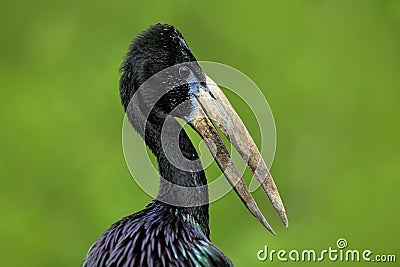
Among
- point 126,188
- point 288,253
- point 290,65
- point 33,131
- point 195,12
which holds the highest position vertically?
point 195,12

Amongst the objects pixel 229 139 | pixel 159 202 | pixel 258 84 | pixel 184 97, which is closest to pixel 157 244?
pixel 159 202

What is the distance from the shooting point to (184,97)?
4.49 meters

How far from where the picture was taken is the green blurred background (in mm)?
7672

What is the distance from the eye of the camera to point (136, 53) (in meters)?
4.45

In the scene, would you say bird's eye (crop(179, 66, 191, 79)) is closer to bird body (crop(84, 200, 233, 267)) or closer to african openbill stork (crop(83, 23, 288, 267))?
african openbill stork (crop(83, 23, 288, 267))

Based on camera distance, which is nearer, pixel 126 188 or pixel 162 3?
pixel 126 188

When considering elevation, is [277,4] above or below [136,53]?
above

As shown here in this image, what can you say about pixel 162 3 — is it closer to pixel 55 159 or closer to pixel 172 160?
pixel 55 159

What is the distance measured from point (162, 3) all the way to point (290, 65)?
4.14 ft

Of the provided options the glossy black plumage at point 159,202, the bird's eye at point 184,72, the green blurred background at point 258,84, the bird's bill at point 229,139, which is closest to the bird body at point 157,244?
the glossy black plumage at point 159,202

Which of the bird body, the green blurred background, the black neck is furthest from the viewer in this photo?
the green blurred background

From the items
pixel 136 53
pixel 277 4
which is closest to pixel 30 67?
pixel 277 4

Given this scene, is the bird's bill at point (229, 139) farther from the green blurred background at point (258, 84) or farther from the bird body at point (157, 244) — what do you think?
the green blurred background at point (258, 84)

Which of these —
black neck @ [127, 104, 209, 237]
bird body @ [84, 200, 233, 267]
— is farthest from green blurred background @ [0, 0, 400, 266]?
Answer: bird body @ [84, 200, 233, 267]
